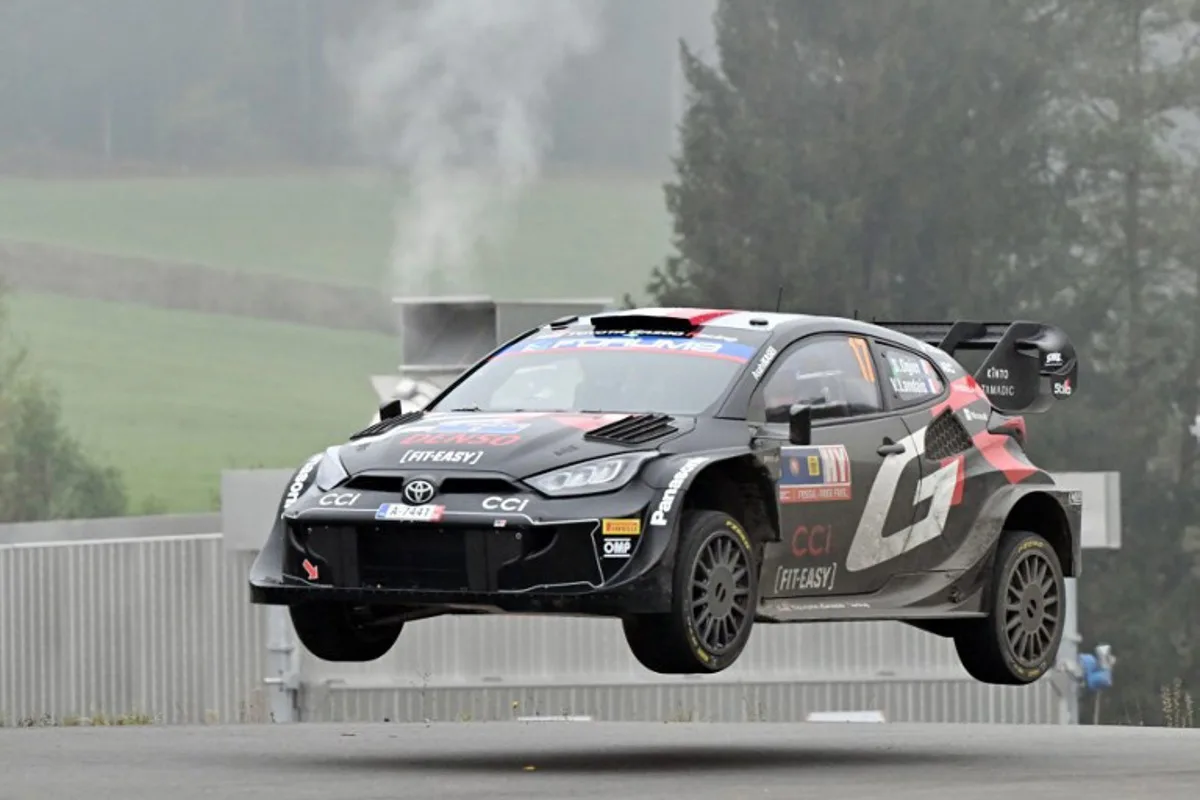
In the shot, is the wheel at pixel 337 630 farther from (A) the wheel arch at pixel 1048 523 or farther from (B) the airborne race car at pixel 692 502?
(A) the wheel arch at pixel 1048 523

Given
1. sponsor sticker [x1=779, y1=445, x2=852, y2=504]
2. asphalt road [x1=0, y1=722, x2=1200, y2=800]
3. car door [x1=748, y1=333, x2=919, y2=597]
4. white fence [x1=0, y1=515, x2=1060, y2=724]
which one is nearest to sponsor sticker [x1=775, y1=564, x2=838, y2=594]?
car door [x1=748, y1=333, x2=919, y2=597]

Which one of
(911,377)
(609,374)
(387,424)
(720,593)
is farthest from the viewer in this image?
(911,377)

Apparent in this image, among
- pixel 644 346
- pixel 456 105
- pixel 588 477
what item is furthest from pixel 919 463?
pixel 456 105

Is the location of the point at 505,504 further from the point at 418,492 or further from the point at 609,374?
the point at 609,374

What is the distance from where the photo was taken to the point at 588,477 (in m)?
10.9

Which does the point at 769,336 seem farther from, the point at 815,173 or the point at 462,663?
the point at 815,173

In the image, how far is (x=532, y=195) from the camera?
83938 millimetres

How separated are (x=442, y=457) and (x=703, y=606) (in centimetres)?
120

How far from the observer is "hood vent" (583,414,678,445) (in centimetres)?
1107

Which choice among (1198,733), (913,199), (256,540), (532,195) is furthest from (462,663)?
(532,195)

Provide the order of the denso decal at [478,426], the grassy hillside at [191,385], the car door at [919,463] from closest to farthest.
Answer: the denso decal at [478,426]
the car door at [919,463]
the grassy hillside at [191,385]

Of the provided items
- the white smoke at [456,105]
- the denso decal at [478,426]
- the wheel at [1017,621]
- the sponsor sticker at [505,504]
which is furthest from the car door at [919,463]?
the white smoke at [456,105]

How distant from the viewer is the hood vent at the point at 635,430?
11.1 meters

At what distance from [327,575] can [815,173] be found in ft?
207
